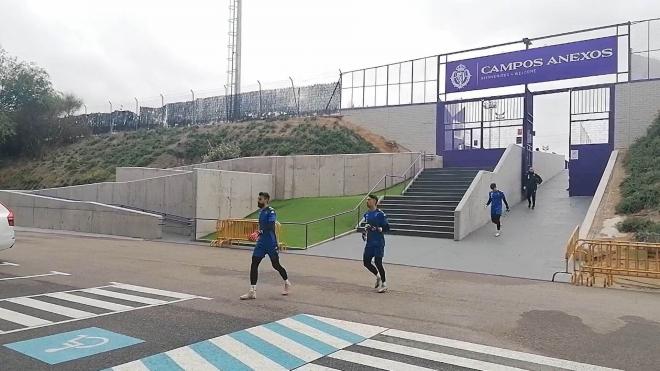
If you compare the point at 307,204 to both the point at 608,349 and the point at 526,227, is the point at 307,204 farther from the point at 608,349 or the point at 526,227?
the point at 608,349

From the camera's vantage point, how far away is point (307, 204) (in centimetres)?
2275

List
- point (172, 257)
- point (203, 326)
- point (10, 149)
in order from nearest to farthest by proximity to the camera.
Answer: point (203, 326)
point (172, 257)
point (10, 149)

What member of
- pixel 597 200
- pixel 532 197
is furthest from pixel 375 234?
pixel 532 197

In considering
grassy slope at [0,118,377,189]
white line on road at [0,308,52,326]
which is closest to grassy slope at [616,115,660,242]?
white line on road at [0,308,52,326]

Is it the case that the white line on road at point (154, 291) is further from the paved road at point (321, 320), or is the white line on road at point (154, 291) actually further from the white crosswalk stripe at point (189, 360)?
the white crosswalk stripe at point (189, 360)

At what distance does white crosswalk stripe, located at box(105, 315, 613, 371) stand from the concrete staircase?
447 inches

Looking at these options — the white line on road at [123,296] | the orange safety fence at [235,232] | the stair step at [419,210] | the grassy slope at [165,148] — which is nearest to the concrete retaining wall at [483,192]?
the stair step at [419,210]

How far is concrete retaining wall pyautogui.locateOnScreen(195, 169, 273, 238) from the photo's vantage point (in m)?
20.3

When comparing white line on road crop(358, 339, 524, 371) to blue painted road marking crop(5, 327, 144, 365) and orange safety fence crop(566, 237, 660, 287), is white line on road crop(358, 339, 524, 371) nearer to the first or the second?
blue painted road marking crop(5, 327, 144, 365)

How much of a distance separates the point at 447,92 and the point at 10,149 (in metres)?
40.6

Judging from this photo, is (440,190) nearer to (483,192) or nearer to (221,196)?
(483,192)

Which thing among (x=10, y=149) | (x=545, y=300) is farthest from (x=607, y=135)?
(x=10, y=149)

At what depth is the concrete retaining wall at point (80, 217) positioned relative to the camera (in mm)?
21062

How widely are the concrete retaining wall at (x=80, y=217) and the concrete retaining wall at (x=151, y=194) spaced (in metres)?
1.33
